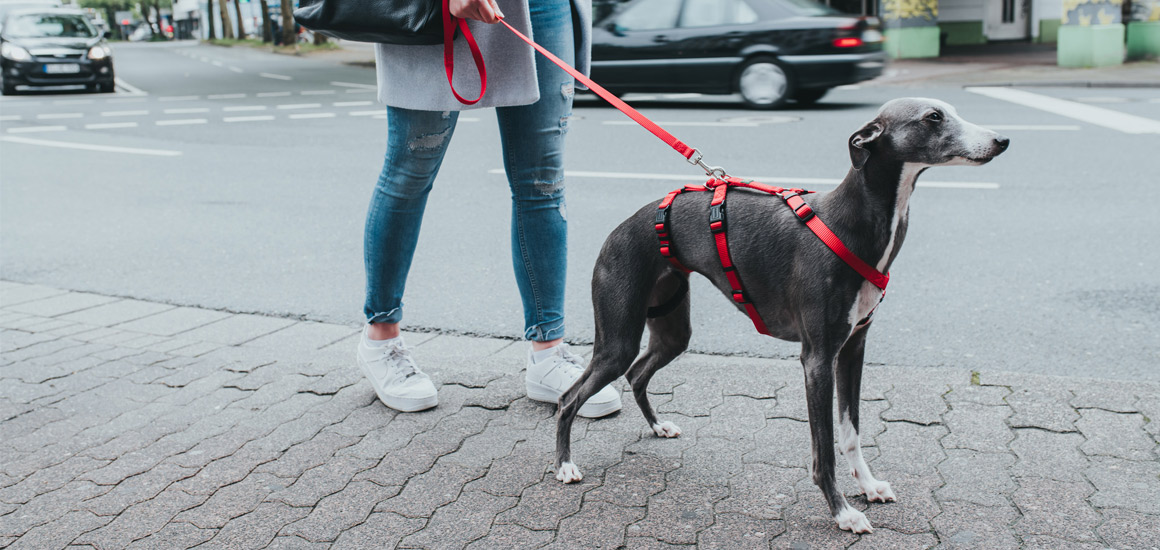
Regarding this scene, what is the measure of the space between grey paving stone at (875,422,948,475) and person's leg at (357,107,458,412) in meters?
1.48

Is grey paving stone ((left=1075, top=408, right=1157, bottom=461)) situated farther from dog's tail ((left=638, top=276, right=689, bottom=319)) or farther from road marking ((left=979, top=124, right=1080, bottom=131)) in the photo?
road marking ((left=979, top=124, right=1080, bottom=131))

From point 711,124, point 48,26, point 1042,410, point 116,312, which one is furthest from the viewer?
point 48,26

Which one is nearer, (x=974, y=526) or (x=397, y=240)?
(x=974, y=526)

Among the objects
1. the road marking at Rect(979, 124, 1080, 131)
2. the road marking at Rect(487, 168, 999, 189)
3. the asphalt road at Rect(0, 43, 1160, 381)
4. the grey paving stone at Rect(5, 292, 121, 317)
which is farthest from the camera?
the road marking at Rect(979, 124, 1080, 131)

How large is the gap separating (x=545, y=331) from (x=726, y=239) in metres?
1.03

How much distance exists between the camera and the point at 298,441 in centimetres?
314

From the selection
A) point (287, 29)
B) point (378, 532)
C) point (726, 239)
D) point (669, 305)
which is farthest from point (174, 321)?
point (287, 29)

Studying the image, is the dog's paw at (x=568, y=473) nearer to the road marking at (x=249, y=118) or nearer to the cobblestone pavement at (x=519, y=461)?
the cobblestone pavement at (x=519, y=461)

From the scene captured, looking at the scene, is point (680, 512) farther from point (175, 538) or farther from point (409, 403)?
point (175, 538)

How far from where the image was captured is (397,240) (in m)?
3.29

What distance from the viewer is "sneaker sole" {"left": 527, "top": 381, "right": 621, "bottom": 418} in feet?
10.7

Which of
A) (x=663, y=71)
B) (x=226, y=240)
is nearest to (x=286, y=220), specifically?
(x=226, y=240)

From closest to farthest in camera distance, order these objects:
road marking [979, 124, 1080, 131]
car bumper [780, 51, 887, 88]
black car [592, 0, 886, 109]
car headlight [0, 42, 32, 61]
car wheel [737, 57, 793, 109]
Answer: road marking [979, 124, 1080, 131] → car bumper [780, 51, 887, 88] → black car [592, 0, 886, 109] → car wheel [737, 57, 793, 109] → car headlight [0, 42, 32, 61]

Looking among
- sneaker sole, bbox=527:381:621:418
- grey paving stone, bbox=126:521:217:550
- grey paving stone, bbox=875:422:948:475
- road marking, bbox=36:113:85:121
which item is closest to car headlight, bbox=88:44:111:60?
road marking, bbox=36:113:85:121
